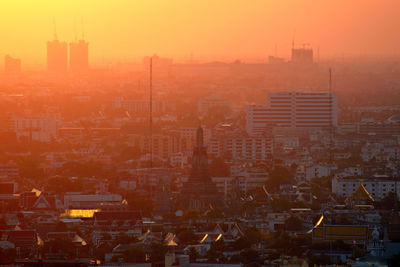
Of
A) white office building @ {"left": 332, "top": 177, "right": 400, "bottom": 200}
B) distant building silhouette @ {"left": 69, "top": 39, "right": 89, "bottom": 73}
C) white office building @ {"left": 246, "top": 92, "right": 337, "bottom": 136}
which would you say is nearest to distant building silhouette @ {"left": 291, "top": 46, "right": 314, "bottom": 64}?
distant building silhouette @ {"left": 69, "top": 39, "right": 89, "bottom": 73}

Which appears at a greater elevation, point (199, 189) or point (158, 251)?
point (199, 189)

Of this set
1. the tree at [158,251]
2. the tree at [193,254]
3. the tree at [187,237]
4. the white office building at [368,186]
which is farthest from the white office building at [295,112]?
the tree at [193,254]

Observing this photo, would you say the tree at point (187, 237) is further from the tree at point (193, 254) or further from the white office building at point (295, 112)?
the white office building at point (295, 112)

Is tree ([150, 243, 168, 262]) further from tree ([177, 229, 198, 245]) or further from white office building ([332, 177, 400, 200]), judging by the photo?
white office building ([332, 177, 400, 200])

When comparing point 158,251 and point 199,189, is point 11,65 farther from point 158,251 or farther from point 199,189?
point 158,251

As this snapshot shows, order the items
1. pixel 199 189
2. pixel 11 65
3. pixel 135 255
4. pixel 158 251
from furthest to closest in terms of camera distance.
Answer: pixel 11 65 → pixel 199 189 → pixel 158 251 → pixel 135 255

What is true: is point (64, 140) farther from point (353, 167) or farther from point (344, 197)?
point (344, 197)

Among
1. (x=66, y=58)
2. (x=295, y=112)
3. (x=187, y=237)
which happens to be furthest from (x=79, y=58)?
(x=187, y=237)
